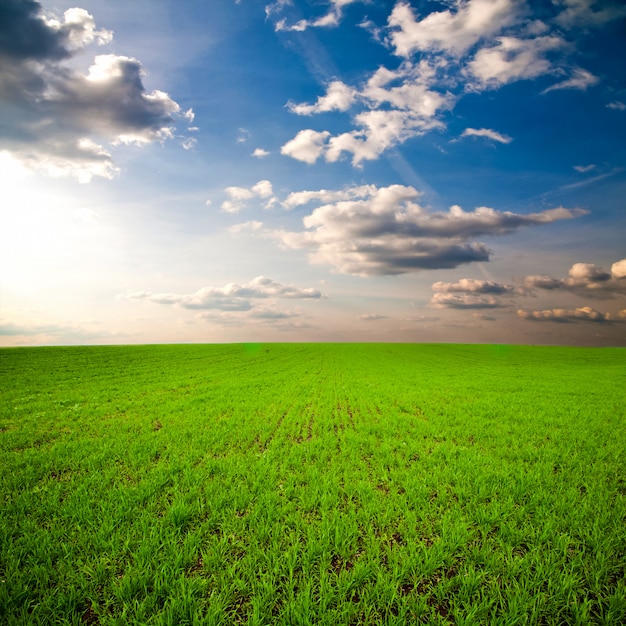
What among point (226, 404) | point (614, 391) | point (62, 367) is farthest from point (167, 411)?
point (614, 391)

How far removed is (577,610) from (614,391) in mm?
24579

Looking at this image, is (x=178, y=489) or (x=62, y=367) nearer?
(x=178, y=489)

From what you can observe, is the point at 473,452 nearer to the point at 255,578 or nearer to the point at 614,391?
the point at 255,578

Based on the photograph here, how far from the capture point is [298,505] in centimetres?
623

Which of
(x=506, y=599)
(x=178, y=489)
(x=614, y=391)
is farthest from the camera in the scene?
(x=614, y=391)

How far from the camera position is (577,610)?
152 inches

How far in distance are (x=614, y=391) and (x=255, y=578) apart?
89.0ft

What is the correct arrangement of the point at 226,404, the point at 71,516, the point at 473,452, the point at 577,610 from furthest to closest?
the point at 226,404 < the point at 473,452 < the point at 71,516 < the point at 577,610

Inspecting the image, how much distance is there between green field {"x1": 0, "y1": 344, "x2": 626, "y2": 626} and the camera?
3.96m

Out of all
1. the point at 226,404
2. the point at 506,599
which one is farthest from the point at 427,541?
the point at 226,404

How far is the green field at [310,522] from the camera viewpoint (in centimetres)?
396

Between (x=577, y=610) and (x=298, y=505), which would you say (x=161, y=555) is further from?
(x=577, y=610)

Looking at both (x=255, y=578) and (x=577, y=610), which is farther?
(x=255, y=578)

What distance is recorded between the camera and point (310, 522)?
566 cm
